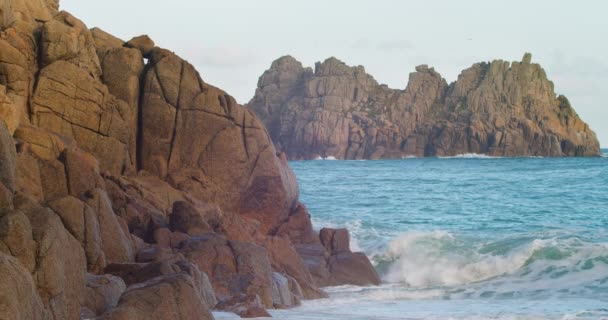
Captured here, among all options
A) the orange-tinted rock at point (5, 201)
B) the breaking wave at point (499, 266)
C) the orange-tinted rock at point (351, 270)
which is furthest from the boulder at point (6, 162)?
the breaking wave at point (499, 266)

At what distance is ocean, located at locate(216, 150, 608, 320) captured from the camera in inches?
678

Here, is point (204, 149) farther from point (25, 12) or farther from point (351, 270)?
point (25, 12)

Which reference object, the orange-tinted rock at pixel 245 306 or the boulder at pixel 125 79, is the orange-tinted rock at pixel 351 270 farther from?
the orange-tinted rock at pixel 245 306

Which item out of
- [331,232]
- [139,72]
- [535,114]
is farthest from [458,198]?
[535,114]

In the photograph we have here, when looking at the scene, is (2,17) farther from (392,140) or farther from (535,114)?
(535,114)

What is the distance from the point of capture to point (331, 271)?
70.8 ft

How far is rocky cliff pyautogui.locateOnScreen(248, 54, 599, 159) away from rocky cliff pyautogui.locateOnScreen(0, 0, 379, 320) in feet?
393

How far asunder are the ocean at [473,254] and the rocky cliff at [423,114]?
99.3 m

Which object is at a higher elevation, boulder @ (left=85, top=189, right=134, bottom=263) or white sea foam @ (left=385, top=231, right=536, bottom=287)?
boulder @ (left=85, top=189, right=134, bottom=263)

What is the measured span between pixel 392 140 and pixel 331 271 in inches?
5183

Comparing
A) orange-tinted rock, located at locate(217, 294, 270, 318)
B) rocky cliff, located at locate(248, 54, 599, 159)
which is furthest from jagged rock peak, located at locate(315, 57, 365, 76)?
orange-tinted rock, located at locate(217, 294, 270, 318)

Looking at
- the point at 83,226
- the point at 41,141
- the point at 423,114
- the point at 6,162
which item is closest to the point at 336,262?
the point at 41,141

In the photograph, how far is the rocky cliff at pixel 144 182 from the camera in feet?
38.1

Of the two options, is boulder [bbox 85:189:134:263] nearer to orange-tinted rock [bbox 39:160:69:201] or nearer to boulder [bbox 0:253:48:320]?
orange-tinted rock [bbox 39:160:69:201]
